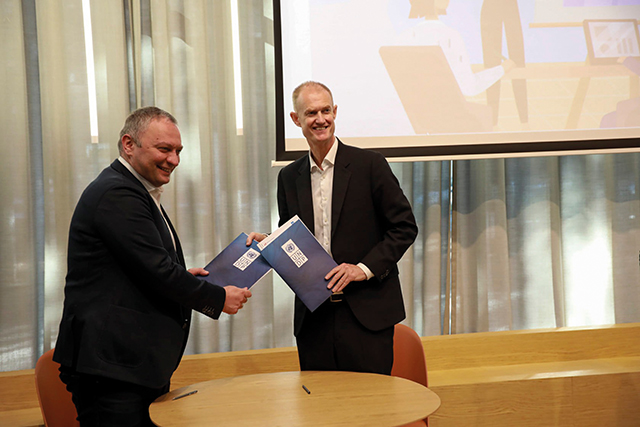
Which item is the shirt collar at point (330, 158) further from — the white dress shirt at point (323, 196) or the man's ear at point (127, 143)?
the man's ear at point (127, 143)

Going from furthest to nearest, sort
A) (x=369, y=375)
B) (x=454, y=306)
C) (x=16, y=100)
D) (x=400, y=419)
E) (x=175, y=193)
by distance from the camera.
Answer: (x=454, y=306) → (x=175, y=193) → (x=16, y=100) → (x=369, y=375) → (x=400, y=419)

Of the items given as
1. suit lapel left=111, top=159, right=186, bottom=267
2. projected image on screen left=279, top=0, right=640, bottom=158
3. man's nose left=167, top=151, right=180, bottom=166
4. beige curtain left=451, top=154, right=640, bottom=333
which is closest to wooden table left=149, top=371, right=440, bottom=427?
suit lapel left=111, top=159, right=186, bottom=267

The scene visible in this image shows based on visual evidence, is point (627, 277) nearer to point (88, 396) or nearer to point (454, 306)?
point (454, 306)

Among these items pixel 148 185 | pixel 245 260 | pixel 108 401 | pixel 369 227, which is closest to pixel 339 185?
pixel 369 227

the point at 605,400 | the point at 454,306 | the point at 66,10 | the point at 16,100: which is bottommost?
the point at 605,400

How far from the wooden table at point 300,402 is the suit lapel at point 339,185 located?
0.58 m

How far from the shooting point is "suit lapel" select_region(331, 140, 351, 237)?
207cm

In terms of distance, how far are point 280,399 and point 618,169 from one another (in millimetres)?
3008

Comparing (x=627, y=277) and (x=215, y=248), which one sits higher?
(x=215, y=248)

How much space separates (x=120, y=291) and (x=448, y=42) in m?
2.47

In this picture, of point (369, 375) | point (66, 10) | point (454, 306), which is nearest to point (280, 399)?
point (369, 375)

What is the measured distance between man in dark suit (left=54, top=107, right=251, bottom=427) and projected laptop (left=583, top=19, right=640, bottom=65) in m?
2.93

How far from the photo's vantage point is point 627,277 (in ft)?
11.8

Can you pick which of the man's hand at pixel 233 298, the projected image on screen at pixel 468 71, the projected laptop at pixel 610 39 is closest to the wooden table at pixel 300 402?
the man's hand at pixel 233 298
